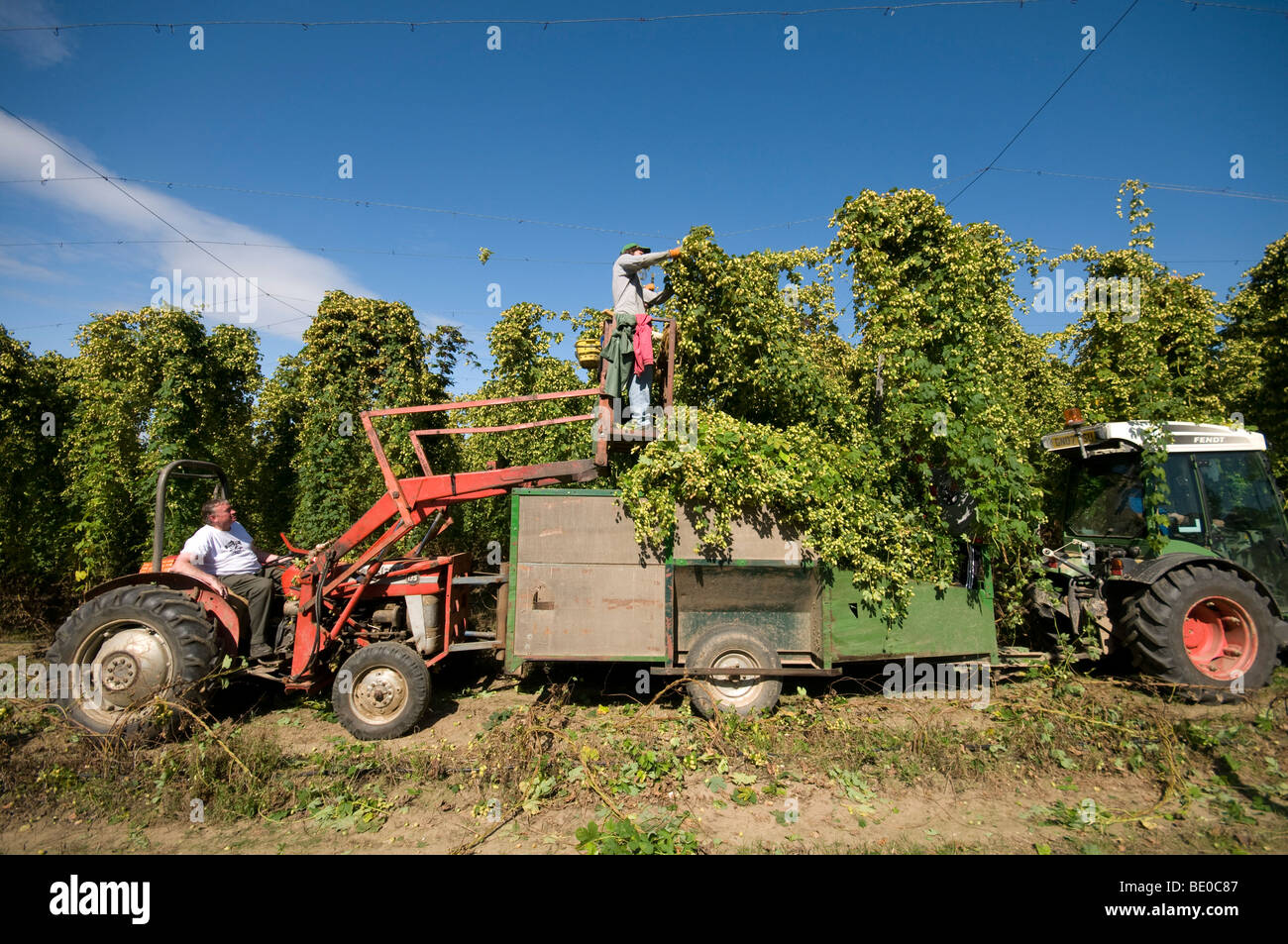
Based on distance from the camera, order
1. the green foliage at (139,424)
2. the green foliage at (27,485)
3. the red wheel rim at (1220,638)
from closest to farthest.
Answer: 1. the red wheel rim at (1220,638)
2. the green foliage at (139,424)
3. the green foliage at (27,485)

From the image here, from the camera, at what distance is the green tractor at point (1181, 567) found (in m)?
6.23

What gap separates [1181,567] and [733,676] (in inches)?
185

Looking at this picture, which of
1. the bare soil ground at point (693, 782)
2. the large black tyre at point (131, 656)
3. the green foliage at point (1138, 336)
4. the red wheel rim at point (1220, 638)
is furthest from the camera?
the green foliage at point (1138, 336)

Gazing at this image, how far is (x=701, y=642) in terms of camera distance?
228 inches

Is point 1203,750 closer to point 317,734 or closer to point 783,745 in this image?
point 783,745

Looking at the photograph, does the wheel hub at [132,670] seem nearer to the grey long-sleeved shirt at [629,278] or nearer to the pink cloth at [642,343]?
the pink cloth at [642,343]

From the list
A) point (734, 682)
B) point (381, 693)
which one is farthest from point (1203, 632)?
point (381, 693)

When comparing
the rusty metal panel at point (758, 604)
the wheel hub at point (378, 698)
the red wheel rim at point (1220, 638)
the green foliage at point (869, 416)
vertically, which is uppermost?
the green foliage at point (869, 416)

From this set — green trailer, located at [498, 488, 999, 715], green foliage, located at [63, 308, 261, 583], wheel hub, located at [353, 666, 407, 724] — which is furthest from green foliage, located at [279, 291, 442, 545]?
green trailer, located at [498, 488, 999, 715]

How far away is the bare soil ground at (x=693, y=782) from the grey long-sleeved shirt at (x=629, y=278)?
3.81 metres

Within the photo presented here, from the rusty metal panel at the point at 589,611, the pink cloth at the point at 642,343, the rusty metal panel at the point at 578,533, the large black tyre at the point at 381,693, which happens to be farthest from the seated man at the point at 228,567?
the pink cloth at the point at 642,343

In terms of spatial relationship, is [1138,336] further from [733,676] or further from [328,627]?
[328,627]

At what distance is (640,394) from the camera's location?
252 inches
